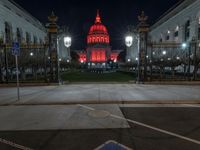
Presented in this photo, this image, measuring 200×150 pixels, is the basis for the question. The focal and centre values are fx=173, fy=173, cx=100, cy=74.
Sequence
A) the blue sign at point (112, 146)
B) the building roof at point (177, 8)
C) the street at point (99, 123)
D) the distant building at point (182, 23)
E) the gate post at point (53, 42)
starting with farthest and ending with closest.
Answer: the building roof at point (177, 8) < the distant building at point (182, 23) < the gate post at point (53, 42) < the street at point (99, 123) < the blue sign at point (112, 146)

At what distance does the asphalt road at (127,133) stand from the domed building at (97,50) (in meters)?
115

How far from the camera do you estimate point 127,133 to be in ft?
17.9

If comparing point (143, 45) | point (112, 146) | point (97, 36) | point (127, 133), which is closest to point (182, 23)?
point (143, 45)

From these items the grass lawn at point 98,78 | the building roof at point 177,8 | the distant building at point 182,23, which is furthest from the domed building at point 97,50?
the grass lawn at point 98,78

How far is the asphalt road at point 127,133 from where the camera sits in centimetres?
470

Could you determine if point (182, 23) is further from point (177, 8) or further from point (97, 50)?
point (97, 50)

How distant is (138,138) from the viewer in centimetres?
509

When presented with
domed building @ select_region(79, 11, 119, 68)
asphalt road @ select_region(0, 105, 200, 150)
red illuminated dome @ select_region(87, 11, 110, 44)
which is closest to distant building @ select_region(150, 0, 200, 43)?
asphalt road @ select_region(0, 105, 200, 150)

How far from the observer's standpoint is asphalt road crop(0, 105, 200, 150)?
4695 mm

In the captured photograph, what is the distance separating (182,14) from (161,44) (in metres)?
37.5

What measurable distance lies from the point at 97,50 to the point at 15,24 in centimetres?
8268

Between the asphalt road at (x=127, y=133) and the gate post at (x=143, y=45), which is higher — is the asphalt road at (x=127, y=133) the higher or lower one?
the lower one

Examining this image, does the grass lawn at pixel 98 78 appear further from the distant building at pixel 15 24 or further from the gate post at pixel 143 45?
the distant building at pixel 15 24

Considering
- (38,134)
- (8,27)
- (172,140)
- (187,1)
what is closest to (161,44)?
(172,140)
